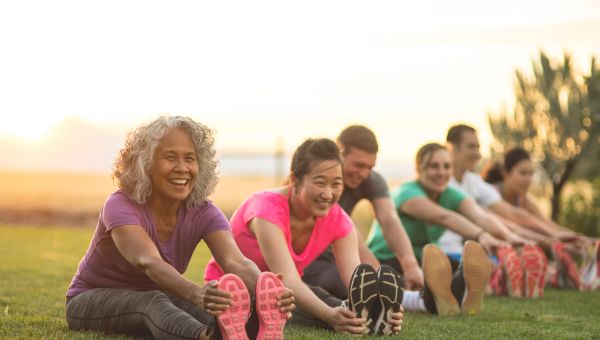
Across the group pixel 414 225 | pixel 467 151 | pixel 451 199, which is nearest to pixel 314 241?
pixel 414 225

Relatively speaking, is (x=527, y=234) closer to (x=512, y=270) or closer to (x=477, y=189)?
(x=477, y=189)

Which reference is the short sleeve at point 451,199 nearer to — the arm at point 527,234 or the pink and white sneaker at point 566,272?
the arm at point 527,234

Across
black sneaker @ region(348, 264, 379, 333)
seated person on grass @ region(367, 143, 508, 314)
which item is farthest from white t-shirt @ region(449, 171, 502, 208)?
black sneaker @ region(348, 264, 379, 333)

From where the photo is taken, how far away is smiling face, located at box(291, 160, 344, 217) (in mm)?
4586

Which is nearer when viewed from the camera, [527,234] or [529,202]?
[527,234]

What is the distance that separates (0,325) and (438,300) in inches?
105

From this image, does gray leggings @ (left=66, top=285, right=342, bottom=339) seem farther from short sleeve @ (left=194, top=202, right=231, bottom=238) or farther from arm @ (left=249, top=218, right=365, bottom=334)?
arm @ (left=249, top=218, right=365, bottom=334)

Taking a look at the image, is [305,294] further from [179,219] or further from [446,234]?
[446,234]

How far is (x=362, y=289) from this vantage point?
4.14 m

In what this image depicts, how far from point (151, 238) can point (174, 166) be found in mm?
372

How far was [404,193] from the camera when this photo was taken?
686 centimetres

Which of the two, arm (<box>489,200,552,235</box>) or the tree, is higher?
the tree

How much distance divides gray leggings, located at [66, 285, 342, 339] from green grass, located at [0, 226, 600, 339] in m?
0.09

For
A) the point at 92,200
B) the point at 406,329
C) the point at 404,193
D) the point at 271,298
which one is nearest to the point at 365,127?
the point at 404,193
